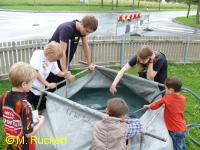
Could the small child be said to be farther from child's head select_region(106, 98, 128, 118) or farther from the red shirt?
the red shirt

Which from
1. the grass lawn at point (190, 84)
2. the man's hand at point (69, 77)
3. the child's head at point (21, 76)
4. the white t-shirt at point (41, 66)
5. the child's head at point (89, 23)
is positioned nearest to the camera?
the child's head at point (21, 76)

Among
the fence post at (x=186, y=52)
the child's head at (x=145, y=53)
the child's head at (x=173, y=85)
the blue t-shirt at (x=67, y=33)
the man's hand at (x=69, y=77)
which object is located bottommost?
the fence post at (x=186, y=52)

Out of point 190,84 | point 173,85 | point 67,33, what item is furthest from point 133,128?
point 190,84

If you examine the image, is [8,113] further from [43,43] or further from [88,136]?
[43,43]

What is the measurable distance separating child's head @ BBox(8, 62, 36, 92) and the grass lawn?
2027 millimetres

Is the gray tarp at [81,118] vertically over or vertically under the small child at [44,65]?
under

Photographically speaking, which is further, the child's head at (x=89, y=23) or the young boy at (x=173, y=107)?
the child's head at (x=89, y=23)

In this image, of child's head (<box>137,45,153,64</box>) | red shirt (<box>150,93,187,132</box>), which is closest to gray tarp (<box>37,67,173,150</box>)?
red shirt (<box>150,93,187,132</box>)

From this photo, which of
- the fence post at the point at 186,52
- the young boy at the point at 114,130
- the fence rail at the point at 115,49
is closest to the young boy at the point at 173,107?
the young boy at the point at 114,130

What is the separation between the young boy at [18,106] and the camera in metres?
2.25

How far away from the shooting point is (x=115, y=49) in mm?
8383

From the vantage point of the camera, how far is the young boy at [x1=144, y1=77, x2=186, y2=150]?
10.4ft

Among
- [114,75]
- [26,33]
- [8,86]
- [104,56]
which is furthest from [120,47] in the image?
[26,33]

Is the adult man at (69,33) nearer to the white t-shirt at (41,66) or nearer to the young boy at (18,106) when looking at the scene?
the white t-shirt at (41,66)
